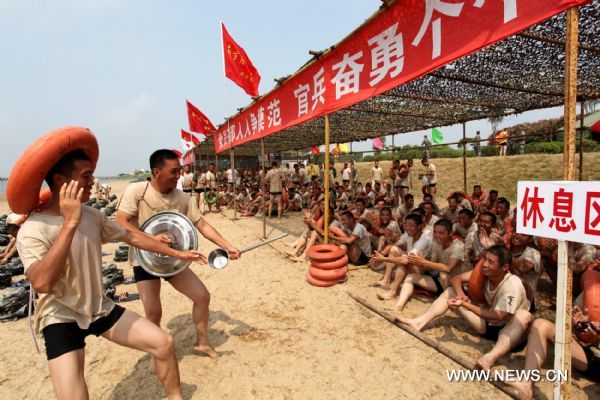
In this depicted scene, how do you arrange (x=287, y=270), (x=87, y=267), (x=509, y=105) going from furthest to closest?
→ 1. (x=509, y=105)
2. (x=287, y=270)
3. (x=87, y=267)

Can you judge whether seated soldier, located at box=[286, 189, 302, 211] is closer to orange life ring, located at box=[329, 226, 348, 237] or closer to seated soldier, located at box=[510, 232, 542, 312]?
orange life ring, located at box=[329, 226, 348, 237]

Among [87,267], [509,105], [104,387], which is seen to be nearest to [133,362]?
[104,387]

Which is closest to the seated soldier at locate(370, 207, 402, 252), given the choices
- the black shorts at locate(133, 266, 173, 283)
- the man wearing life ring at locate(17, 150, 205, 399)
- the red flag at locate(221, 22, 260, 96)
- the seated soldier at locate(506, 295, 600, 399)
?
the seated soldier at locate(506, 295, 600, 399)

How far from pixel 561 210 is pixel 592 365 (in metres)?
1.60

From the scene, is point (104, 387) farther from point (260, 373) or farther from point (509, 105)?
point (509, 105)

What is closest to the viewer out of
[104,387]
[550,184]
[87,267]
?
[87,267]

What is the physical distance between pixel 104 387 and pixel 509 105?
8.31 meters

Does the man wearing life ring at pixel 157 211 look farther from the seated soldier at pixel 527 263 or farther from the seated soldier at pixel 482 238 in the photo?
the seated soldier at pixel 482 238

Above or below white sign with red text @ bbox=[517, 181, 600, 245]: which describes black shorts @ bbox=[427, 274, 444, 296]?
below

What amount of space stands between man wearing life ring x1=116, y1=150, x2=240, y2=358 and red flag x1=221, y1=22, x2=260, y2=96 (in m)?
5.11

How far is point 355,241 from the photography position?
5.65 metres

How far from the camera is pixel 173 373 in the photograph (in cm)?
211

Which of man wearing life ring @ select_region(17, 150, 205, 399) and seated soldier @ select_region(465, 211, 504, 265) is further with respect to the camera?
seated soldier @ select_region(465, 211, 504, 265)

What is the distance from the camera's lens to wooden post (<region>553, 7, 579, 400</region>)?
207cm
